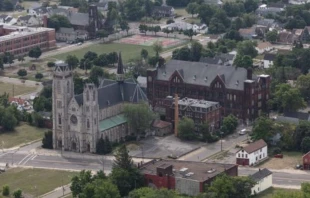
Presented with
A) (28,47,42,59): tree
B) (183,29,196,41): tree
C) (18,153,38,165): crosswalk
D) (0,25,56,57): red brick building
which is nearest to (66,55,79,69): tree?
(28,47,42,59): tree

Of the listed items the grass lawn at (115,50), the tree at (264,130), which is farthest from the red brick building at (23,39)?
the tree at (264,130)

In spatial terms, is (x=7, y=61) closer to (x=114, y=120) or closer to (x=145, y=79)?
(x=145, y=79)

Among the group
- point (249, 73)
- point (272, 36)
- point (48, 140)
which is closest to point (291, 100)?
point (249, 73)

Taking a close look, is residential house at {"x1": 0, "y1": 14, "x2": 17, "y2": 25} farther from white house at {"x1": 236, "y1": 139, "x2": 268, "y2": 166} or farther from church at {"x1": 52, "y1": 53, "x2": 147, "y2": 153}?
white house at {"x1": 236, "y1": 139, "x2": 268, "y2": 166}

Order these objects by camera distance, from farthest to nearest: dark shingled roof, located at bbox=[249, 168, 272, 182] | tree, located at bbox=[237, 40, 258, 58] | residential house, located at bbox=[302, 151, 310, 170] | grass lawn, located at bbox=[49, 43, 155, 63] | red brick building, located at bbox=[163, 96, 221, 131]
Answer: grass lawn, located at bbox=[49, 43, 155, 63] → tree, located at bbox=[237, 40, 258, 58] → red brick building, located at bbox=[163, 96, 221, 131] → residential house, located at bbox=[302, 151, 310, 170] → dark shingled roof, located at bbox=[249, 168, 272, 182]

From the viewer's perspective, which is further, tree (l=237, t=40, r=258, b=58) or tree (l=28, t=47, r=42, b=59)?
tree (l=28, t=47, r=42, b=59)

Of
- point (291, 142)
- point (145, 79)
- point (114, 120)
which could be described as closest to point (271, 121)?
point (291, 142)
